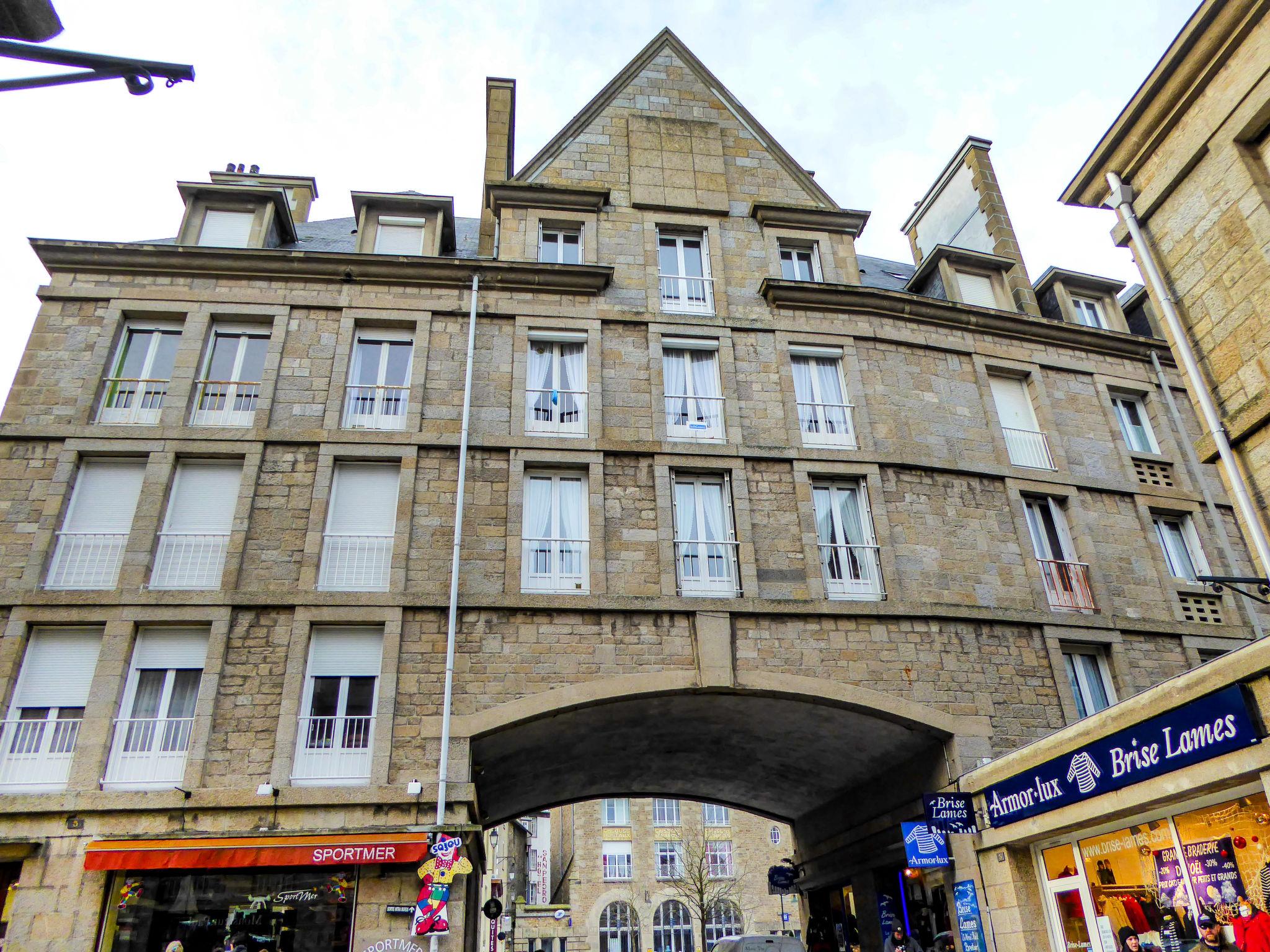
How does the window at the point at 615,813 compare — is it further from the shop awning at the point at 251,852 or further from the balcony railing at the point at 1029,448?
the shop awning at the point at 251,852

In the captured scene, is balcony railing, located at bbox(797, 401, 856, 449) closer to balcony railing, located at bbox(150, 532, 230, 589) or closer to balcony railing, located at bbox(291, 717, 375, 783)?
balcony railing, located at bbox(291, 717, 375, 783)

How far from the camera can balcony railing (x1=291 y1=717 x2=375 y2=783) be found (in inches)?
473

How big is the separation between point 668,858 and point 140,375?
31254mm

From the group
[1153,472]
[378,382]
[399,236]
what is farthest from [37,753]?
[1153,472]

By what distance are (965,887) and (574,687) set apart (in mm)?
6311

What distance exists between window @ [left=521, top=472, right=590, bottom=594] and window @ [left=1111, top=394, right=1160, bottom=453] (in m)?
11.3

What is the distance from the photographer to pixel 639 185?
1747 centimetres

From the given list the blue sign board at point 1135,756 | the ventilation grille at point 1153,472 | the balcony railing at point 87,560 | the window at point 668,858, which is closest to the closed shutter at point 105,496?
the balcony railing at point 87,560

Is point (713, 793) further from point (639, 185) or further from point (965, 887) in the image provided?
point (639, 185)

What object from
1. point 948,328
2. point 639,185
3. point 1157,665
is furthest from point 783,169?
point 1157,665

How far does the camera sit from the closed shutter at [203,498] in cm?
1361

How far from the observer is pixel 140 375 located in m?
14.8

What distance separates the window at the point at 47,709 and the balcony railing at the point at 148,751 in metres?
0.53

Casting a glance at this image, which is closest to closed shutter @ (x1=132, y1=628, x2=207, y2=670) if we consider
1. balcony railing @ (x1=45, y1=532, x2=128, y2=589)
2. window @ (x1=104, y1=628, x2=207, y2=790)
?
window @ (x1=104, y1=628, x2=207, y2=790)
